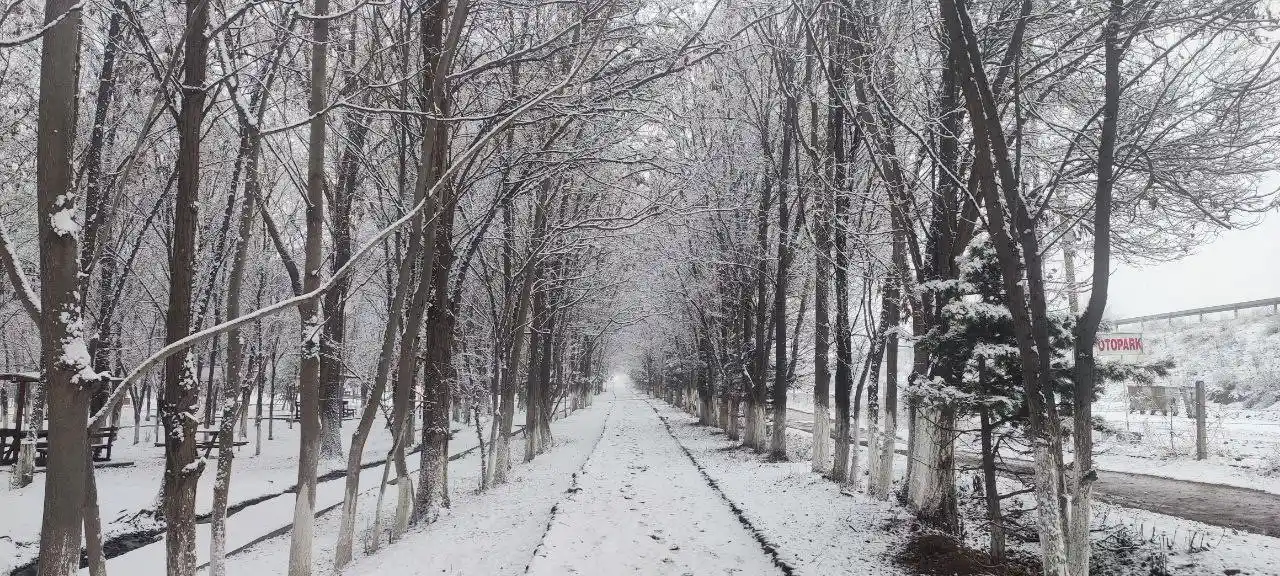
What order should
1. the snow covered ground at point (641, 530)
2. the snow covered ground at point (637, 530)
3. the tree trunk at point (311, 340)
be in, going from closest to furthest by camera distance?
1. the tree trunk at point (311, 340)
2. the snow covered ground at point (637, 530)
3. the snow covered ground at point (641, 530)

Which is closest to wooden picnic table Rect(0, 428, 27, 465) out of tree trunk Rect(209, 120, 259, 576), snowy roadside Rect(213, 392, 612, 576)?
snowy roadside Rect(213, 392, 612, 576)

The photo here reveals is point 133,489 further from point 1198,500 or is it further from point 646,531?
point 1198,500

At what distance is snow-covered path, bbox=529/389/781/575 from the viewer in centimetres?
730

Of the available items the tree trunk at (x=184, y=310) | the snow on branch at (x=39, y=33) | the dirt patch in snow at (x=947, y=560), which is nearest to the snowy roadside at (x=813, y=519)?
the dirt patch in snow at (x=947, y=560)

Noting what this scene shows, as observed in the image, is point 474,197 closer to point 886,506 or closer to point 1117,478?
point 886,506

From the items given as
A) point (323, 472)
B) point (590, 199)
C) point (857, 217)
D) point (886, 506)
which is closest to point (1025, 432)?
point (886, 506)

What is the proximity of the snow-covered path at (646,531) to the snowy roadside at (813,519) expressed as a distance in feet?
1.15

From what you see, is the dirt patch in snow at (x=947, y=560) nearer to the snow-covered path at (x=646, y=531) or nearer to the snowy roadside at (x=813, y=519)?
the snowy roadside at (x=813, y=519)

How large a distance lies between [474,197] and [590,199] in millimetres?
4729

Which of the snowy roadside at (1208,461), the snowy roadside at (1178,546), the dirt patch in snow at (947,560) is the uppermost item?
the snowy roadside at (1178,546)

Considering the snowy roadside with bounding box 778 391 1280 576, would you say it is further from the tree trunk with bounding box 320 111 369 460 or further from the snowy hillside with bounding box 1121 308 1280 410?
the snowy hillside with bounding box 1121 308 1280 410

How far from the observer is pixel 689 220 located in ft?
70.3

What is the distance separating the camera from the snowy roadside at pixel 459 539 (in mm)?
7801

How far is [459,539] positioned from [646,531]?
2438mm
